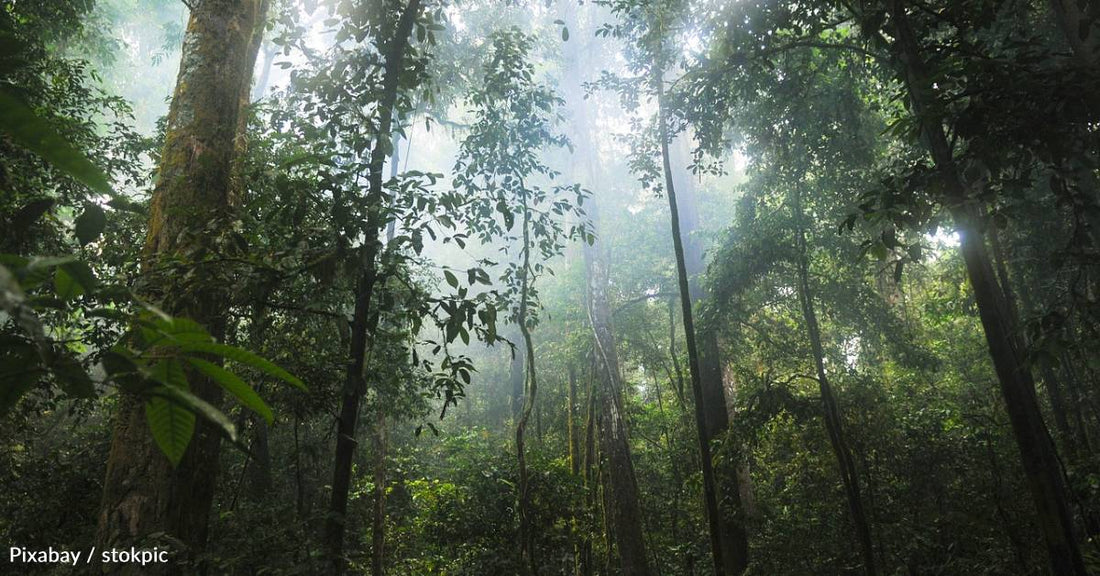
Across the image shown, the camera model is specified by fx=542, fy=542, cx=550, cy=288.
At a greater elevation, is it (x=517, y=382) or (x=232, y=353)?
(x=517, y=382)

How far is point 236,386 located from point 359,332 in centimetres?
204

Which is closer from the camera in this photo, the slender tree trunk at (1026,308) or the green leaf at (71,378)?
the green leaf at (71,378)

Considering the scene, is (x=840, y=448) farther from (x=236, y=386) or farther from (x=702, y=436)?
(x=236, y=386)

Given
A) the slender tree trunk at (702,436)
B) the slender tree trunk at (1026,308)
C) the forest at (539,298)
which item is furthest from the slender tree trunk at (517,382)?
the slender tree trunk at (702,436)

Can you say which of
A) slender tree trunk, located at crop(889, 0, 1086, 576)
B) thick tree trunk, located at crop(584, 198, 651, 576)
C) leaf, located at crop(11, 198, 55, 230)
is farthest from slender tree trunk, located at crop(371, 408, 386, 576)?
leaf, located at crop(11, 198, 55, 230)

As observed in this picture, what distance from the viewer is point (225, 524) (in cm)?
393

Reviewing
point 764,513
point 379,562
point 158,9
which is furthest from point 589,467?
point 158,9

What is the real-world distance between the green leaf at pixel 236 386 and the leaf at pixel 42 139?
0.70ft

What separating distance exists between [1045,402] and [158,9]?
2967 cm

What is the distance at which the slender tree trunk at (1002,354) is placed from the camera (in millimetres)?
2076

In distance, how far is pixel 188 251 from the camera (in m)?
2.35

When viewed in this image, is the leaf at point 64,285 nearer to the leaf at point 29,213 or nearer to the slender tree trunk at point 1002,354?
the leaf at point 29,213

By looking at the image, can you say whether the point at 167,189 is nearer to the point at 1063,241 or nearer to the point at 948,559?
the point at 948,559

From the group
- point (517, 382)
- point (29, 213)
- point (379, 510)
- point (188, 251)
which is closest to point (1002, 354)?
point (29, 213)
